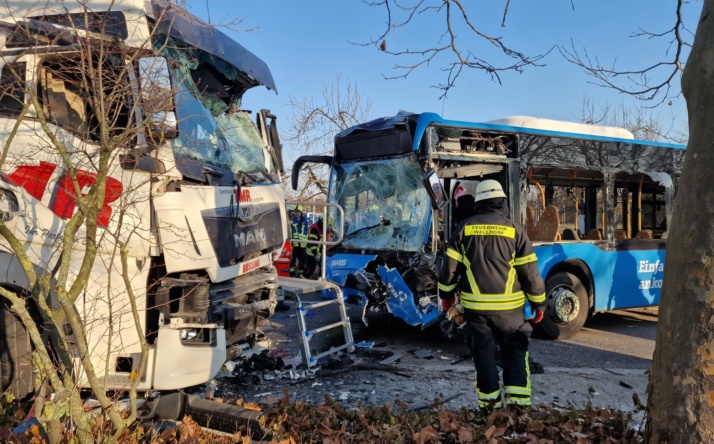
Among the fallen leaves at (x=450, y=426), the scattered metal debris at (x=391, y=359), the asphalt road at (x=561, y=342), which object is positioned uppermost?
the fallen leaves at (x=450, y=426)

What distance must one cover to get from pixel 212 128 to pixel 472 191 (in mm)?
4734

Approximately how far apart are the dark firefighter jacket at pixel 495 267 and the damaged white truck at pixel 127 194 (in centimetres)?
177

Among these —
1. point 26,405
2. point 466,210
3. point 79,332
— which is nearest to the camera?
point 79,332

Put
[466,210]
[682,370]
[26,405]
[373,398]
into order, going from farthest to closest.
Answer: [466,210], [373,398], [26,405], [682,370]

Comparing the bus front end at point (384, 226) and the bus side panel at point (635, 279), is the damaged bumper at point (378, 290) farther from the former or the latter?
the bus side panel at point (635, 279)

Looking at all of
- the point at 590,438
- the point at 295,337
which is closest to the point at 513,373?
the point at 590,438

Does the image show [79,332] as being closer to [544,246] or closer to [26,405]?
[26,405]

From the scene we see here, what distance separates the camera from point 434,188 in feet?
21.0

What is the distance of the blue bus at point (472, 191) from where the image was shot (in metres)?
6.78

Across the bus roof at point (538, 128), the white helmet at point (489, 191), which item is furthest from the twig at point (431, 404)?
the bus roof at point (538, 128)

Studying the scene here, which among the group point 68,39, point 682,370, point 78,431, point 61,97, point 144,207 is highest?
point 68,39

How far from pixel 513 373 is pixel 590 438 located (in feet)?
3.00

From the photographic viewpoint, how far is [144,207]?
388 centimetres

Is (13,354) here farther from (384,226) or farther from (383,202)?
(383,202)
